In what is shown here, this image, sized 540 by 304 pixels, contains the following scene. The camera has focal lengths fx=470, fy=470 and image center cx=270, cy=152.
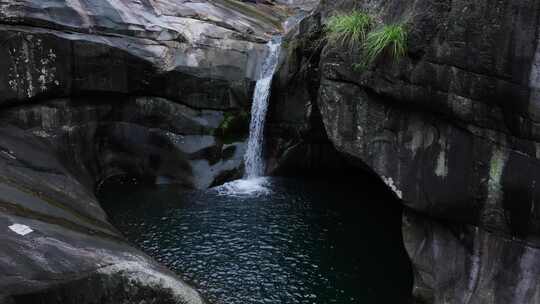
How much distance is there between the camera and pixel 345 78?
10.8 metres

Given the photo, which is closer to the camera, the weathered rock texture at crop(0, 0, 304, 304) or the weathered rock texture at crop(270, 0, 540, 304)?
the weathered rock texture at crop(270, 0, 540, 304)

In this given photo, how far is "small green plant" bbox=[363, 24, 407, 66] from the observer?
30.5ft

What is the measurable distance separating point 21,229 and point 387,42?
775 cm

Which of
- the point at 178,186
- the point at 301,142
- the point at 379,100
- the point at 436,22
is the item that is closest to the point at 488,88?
the point at 436,22

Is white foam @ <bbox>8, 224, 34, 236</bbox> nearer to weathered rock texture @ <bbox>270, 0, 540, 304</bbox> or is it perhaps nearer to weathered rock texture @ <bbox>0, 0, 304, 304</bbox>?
weathered rock texture @ <bbox>0, 0, 304, 304</bbox>

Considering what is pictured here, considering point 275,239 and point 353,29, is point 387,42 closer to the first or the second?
point 353,29

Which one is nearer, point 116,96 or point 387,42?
point 387,42

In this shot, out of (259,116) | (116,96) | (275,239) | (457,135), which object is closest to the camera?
(457,135)

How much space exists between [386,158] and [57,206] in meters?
7.35

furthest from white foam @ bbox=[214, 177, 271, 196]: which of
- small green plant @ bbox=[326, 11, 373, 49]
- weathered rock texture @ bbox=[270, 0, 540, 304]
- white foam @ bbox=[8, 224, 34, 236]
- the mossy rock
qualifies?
white foam @ bbox=[8, 224, 34, 236]

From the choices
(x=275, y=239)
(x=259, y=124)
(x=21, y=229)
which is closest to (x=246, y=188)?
(x=259, y=124)

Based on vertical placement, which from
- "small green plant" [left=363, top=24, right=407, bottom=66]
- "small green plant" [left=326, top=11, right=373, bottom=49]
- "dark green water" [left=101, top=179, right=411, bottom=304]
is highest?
"small green plant" [left=326, top=11, right=373, bottom=49]

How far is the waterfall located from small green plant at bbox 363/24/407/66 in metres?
8.39

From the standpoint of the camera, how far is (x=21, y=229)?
27.4ft
